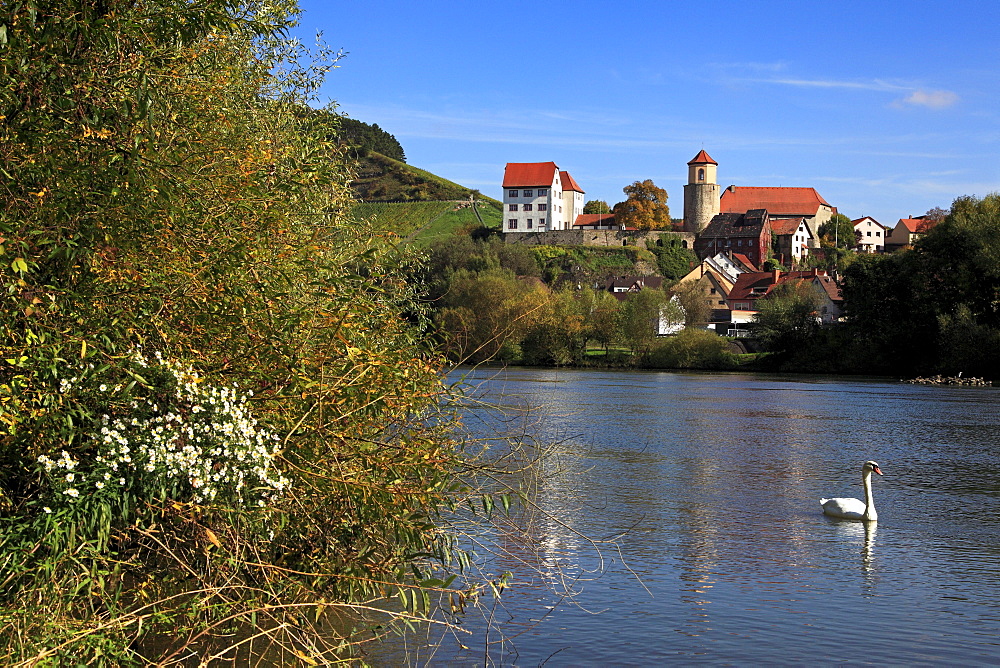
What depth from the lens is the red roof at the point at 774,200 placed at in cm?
14888

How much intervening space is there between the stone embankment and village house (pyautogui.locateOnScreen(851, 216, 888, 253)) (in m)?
94.3

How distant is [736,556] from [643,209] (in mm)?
123963

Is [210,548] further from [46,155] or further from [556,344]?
[556,344]

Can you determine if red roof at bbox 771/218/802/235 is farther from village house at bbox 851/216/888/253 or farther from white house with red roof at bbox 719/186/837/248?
village house at bbox 851/216/888/253

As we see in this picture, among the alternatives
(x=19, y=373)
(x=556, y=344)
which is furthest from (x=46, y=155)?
(x=556, y=344)

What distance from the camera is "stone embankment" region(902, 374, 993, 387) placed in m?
59.9

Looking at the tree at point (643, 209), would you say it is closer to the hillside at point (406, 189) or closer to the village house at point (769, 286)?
the village house at point (769, 286)

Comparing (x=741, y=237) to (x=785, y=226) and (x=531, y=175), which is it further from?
(x=531, y=175)

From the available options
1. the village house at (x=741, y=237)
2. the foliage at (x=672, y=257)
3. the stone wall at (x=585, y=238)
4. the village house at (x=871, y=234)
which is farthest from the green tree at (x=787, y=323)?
the village house at (x=871, y=234)

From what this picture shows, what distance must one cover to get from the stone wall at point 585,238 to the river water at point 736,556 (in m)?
97.8

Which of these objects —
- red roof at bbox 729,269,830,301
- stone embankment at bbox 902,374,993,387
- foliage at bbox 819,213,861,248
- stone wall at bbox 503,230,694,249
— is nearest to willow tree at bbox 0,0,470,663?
stone embankment at bbox 902,374,993,387

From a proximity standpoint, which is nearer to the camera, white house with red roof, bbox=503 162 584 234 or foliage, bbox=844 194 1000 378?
foliage, bbox=844 194 1000 378

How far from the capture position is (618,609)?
11242 mm

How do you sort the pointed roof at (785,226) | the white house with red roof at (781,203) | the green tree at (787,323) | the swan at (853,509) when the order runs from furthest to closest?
the white house with red roof at (781,203) → the pointed roof at (785,226) → the green tree at (787,323) → the swan at (853,509)
